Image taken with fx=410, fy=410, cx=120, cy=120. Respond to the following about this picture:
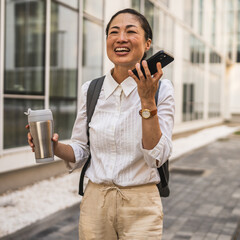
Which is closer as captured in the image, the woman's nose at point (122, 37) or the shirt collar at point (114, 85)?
the woman's nose at point (122, 37)

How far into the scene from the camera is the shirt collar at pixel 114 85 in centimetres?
208

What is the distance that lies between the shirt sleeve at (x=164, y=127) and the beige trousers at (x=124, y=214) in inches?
7.9

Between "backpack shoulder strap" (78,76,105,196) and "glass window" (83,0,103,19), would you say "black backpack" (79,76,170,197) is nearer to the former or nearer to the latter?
"backpack shoulder strap" (78,76,105,196)

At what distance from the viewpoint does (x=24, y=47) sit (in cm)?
697

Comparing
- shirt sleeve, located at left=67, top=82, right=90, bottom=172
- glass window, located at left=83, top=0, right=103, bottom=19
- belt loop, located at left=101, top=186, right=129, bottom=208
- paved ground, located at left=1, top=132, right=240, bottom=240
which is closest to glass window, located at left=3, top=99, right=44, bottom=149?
paved ground, located at left=1, top=132, right=240, bottom=240

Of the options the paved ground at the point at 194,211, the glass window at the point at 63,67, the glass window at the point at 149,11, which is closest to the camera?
the paved ground at the point at 194,211

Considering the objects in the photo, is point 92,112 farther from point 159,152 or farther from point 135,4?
point 135,4

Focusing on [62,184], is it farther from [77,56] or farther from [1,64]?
[77,56]

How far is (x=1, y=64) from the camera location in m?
6.28

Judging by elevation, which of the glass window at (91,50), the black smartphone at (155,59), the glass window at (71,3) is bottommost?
the black smartphone at (155,59)

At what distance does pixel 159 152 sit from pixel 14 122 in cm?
520

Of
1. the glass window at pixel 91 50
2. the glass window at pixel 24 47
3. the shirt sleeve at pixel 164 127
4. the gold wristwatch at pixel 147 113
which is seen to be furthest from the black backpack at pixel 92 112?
the glass window at pixel 91 50

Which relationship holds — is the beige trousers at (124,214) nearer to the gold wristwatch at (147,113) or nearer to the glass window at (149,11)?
the gold wristwatch at (147,113)

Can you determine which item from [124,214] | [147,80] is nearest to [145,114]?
[147,80]
